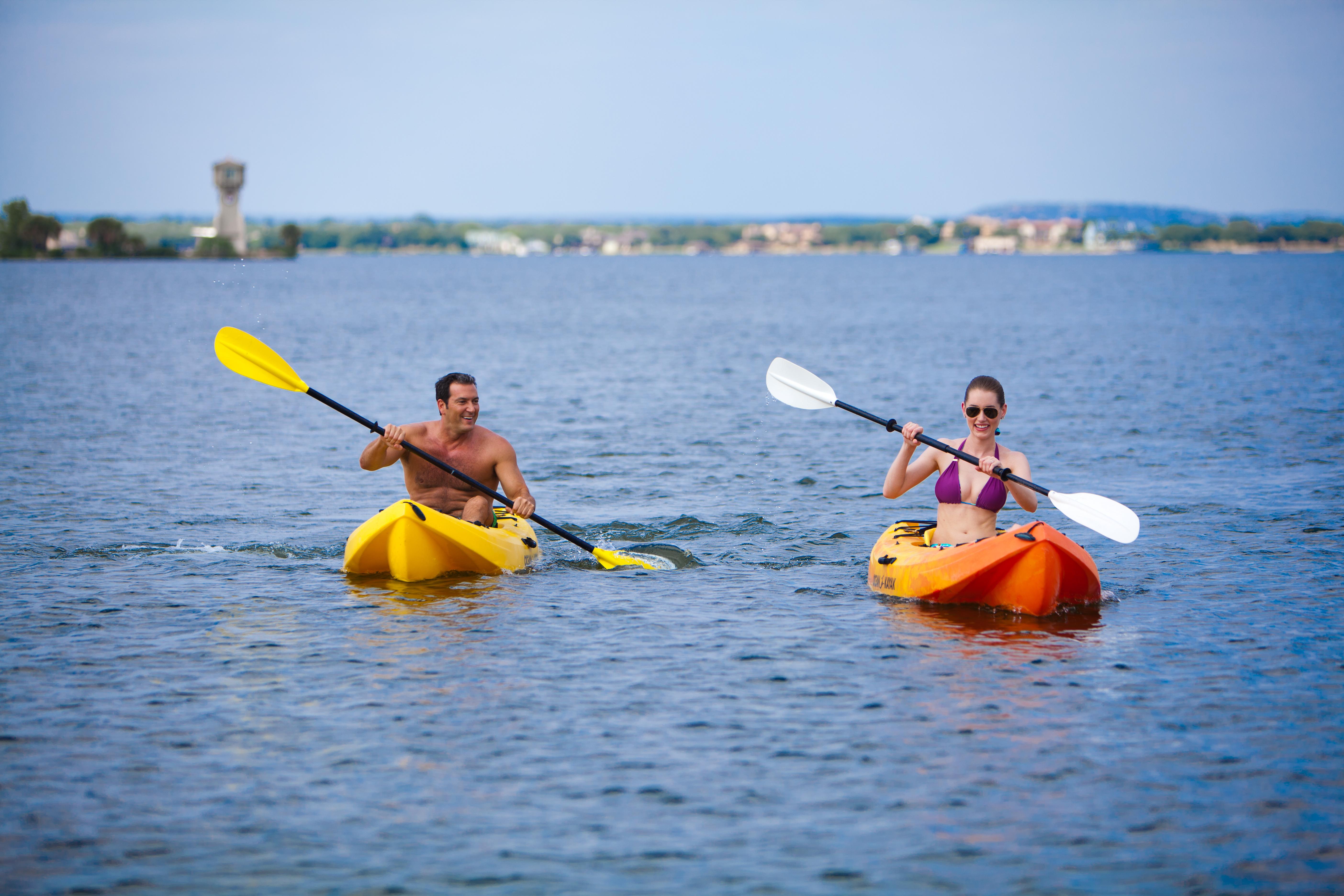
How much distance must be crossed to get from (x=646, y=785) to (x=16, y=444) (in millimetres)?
15573

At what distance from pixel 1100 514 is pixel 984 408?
1540 millimetres

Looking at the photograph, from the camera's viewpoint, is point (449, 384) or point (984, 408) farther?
point (449, 384)

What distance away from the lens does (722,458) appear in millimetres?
18141

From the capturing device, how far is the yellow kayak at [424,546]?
1003 cm

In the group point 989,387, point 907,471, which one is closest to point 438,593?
point 907,471

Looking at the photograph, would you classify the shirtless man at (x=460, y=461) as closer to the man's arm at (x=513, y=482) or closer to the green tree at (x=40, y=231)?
the man's arm at (x=513, y=482)

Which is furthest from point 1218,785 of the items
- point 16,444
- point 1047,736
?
point 16,444

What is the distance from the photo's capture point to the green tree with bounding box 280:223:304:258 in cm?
18762

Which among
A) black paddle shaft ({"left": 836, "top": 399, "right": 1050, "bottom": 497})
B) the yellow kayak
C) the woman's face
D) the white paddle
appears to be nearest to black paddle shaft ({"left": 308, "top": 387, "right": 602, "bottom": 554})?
the yellow kayak

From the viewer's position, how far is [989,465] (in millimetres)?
9109

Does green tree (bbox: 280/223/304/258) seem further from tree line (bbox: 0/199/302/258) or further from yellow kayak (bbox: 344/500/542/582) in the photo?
yellow kayak (bbox: 344/500/542/582)

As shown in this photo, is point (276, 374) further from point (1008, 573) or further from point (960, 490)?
point (1008, 573)

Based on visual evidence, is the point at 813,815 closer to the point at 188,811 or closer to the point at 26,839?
the point at 188,811

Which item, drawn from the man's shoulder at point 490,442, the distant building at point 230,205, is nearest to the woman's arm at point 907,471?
the man's shoulder at point 490,442
